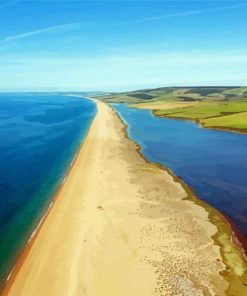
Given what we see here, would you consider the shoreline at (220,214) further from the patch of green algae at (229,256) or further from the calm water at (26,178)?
the calm water at (26,178)

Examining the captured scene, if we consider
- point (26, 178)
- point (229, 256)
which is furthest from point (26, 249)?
point (26, 178)

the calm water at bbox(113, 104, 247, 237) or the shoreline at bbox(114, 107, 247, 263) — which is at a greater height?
the shoreline at bbox(114, 107, 247, 263)

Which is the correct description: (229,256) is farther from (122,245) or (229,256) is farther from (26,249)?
(26,249)

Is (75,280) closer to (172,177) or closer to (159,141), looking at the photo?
(172,177)

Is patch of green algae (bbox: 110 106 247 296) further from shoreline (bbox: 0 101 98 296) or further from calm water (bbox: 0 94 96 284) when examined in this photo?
calm water (bbox: 0 94 96 284)

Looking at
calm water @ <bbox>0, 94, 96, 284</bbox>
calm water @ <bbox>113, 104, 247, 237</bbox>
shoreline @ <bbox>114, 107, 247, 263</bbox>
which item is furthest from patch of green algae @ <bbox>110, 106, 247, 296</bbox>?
calm water @ <bbox>0, 94, 96, 284</bbox>
